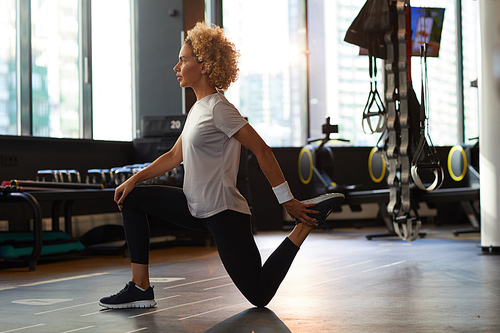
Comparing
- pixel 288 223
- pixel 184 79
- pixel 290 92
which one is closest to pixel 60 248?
pixel 184 79

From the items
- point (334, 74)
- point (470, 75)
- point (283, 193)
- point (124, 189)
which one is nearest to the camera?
point (283, 193)

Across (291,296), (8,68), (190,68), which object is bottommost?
(291,296)

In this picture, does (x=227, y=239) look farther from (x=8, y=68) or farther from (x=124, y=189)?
→ (x=8, y=68)

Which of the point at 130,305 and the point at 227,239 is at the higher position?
the point at 227,239

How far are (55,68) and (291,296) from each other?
4526 millimetres

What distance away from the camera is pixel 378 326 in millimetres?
1977

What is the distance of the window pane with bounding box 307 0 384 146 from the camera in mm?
8617

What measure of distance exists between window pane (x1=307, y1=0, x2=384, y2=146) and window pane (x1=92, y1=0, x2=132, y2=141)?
2889 mm

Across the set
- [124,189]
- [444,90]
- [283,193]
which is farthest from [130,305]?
[444,90]

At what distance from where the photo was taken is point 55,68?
6.16m

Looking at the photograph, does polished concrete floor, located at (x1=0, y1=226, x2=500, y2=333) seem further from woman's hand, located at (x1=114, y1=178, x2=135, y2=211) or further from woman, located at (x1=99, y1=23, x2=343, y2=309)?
woman's hand, located at (x1=114, y1=178, x2=135, y2=211)

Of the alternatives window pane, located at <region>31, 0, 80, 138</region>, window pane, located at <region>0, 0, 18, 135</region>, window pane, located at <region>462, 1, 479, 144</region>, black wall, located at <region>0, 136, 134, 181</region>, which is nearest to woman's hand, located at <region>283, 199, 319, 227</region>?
black wall, located at <region>0, 136, 134, 181</region>

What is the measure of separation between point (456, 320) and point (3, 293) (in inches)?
87.4

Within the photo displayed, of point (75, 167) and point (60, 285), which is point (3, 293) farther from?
point (75, 167)
